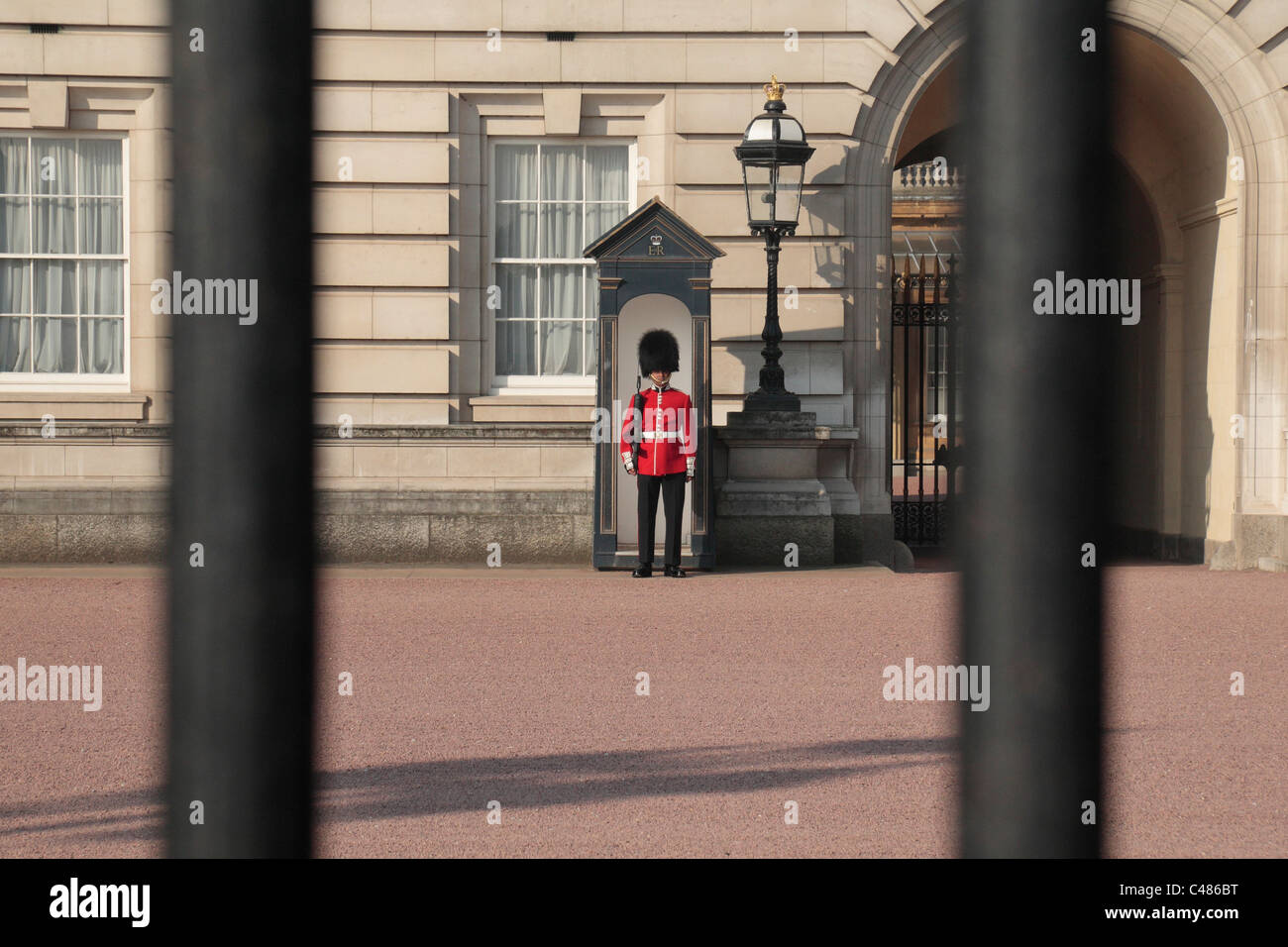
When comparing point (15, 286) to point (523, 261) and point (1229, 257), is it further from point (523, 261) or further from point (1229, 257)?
point (1229, 257)

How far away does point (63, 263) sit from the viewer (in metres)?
14.0

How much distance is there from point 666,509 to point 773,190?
3.00 metres

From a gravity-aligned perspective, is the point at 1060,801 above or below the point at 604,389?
below

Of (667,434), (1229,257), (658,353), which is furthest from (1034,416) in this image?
(1229,257)

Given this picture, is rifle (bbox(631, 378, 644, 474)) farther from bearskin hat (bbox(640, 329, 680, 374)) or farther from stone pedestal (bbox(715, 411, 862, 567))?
stone pedestal (bbox(715, 411, 862, 567))

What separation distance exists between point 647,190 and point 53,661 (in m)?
7.62

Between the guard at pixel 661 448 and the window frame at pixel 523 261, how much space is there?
181 centimetres

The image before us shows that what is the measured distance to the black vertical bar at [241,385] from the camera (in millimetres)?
738

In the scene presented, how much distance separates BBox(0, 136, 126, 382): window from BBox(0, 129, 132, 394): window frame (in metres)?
0.01

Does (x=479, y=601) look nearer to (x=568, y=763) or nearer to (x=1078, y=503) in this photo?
(x=568, y=763)

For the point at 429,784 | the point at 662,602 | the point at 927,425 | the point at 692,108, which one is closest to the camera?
the point at 429,784

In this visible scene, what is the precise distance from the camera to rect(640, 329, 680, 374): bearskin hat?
1209cm
